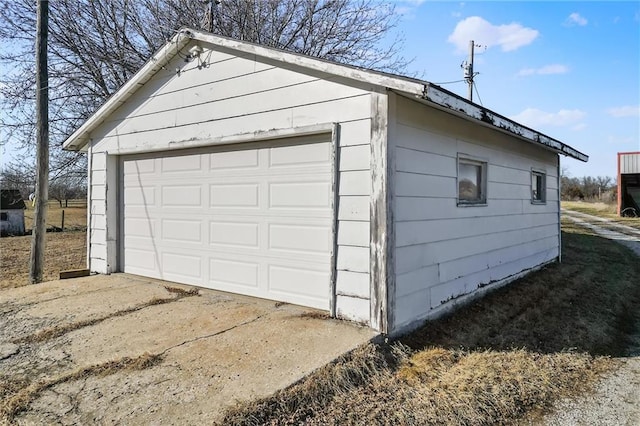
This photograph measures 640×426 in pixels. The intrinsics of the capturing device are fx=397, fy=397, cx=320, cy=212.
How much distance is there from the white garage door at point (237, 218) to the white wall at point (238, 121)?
0.86 ft

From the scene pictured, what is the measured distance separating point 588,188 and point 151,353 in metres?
53.5

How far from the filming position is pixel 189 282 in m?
6.12

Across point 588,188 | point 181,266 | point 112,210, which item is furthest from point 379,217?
point 588,188

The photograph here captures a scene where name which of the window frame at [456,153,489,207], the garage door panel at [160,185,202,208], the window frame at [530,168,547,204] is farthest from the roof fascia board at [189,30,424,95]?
the window frame at [530,168,547,204]

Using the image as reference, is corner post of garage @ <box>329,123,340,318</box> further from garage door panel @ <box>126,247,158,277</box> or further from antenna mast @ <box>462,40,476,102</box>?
antenna mast @ <box>462,40,476,102</box>

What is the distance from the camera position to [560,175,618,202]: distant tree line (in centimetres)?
4347

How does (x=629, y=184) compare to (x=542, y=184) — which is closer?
(x=542, y=184)

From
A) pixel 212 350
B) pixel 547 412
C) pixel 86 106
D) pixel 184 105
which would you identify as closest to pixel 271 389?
pixel 212 350

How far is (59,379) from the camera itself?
3021mm

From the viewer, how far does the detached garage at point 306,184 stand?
4.14 metres

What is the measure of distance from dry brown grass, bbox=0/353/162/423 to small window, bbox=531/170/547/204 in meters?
7.82

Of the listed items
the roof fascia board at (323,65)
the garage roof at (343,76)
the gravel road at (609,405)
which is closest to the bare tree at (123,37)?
the garage roof at (343,76)

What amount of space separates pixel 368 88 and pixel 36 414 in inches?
151

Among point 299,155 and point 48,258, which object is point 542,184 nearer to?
point 299,155
